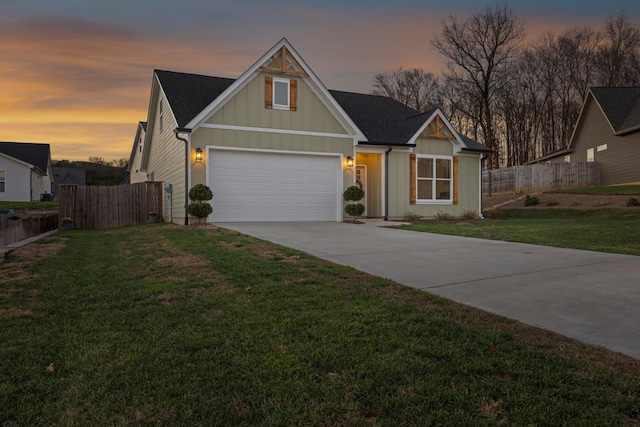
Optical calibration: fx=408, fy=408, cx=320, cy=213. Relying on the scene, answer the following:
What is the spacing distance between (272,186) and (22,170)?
23.9 m

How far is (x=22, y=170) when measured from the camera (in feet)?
92.5

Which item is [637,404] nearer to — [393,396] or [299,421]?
[393,396]

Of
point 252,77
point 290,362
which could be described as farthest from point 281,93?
point 290,362

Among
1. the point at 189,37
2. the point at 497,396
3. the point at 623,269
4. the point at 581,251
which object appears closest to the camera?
the point at 497,396

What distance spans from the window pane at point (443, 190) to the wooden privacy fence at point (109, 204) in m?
11.1

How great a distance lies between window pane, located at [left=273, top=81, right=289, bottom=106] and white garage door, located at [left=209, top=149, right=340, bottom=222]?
179cm

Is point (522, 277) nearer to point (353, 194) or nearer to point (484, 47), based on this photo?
point (353, 194)

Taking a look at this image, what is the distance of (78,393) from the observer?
2256 millimetres

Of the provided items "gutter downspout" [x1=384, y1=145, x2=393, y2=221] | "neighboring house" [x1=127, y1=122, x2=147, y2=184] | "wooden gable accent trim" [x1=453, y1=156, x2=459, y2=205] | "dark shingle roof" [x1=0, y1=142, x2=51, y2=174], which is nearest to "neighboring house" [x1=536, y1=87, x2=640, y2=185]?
"wooden gable accent trim" [x1=453, y1=156, x2=459, y2=205]

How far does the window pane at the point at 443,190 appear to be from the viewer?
16531 mm

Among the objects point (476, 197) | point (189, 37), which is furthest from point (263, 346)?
point (476, 197)

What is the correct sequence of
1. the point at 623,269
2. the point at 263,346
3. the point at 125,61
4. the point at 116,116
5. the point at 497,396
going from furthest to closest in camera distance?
the point at 116,116, the point at 125,61, the point at 623,269, the point at 263,346, the point at 497,396

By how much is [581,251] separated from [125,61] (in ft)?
55.6

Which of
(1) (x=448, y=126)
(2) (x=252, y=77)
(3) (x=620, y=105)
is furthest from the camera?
(3) (x=620, y=105)
